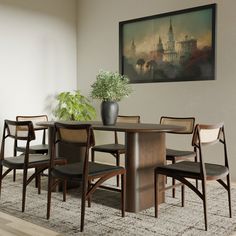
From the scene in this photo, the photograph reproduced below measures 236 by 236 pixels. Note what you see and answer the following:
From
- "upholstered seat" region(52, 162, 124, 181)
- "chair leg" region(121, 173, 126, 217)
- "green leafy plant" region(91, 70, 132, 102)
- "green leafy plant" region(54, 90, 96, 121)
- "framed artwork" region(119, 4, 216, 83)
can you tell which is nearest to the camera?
"upholstered seat" region(52, 162, 124, 181)

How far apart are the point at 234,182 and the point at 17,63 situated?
3558 millimetres

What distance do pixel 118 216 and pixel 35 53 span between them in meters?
3.40

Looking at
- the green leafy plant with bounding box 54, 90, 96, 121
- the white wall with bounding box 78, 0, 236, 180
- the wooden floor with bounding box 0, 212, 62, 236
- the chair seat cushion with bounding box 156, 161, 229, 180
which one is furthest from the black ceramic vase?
the green leafy plant with bounding box 54, 90, 96, 121

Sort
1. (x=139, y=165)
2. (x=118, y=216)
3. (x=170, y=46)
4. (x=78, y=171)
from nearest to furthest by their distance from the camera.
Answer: (x=78, y=171) → (x=118, y=216) → (x=139, y=165) → (x=170, y=46)

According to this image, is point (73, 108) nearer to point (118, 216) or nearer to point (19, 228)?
point (118, 216)

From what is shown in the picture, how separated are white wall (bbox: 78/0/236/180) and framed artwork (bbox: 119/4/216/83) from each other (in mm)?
90

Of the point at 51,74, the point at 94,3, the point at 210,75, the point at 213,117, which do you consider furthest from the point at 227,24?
the point at 51,74

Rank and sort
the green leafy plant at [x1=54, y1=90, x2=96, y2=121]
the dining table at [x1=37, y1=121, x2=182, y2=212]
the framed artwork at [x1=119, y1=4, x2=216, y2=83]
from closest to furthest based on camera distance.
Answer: the dining table at [x1=37, y1=121, x2=182, y2=212] < the framed artwork at [x1=119, y1=4, x2=216, y2=83] < the green leafy plant at [x1=54, y1=90, x2=96, y2=121]

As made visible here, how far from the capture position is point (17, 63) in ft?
17.2

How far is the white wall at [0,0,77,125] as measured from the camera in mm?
5117

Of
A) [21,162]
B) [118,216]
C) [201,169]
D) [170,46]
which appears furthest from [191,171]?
[170,46]

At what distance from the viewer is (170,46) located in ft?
16.0

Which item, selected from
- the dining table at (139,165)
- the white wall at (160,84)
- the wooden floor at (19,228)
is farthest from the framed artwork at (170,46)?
the wooden floor at (19,228)

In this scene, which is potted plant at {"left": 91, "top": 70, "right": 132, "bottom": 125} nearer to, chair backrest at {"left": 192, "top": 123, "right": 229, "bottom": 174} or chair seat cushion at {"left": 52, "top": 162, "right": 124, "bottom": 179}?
chair seat cushion at {"left": 52, "top": 162, "right": 124, "bottom": 179}
